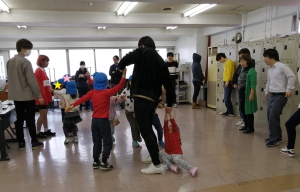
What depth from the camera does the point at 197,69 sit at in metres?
6.93

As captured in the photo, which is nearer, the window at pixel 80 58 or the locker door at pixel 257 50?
the locker door at pixel 257 50

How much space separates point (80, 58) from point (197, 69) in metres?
4.96

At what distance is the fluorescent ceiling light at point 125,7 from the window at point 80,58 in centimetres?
444

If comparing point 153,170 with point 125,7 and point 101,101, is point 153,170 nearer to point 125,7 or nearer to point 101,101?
point 101,101

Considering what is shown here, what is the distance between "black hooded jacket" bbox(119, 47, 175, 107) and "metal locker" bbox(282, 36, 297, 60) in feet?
9.78

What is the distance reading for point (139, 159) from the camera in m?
3.15

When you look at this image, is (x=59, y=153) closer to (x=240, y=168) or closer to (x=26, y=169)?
(x=26, y=169)

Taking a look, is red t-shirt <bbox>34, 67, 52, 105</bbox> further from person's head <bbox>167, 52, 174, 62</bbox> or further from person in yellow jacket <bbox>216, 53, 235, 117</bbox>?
person's head <bbox>167, 52, 174, 62</bbox>

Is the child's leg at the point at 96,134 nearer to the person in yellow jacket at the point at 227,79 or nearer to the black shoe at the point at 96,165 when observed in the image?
the black shoe at the point at 96,165

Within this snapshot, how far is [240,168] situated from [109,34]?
6.09 meters

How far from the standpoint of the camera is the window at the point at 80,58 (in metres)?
9.30

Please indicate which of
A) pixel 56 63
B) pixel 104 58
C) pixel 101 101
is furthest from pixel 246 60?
Answer: pixel 56 63

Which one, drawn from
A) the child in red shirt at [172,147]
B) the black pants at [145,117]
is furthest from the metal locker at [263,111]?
the black pants at [145,117]

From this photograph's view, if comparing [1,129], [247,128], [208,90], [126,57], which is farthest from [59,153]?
[208,90]
